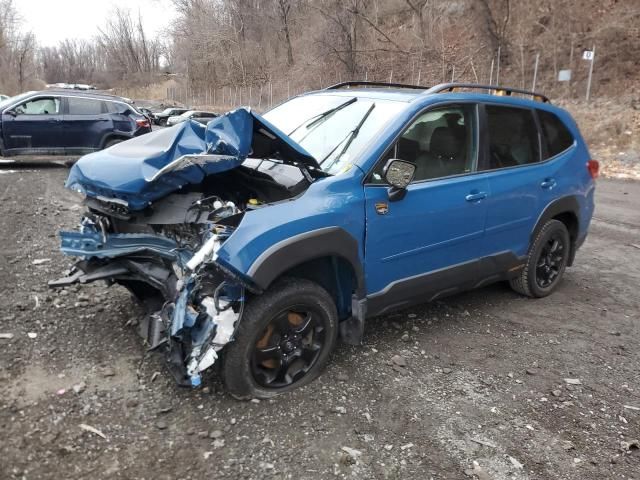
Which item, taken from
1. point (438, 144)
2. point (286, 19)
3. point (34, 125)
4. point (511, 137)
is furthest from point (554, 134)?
point (286, 19)

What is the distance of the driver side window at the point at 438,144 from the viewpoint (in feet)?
11.4

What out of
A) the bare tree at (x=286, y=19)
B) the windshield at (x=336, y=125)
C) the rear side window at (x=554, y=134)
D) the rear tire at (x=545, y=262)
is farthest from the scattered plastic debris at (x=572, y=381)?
the bare tree at (x=286, y=19)

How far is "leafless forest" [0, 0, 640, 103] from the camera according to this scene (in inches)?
742

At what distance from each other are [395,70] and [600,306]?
25.9 m

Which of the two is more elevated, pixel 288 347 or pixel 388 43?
pixel 388 43

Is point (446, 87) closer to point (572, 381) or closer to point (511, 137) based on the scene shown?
point (511, 137)

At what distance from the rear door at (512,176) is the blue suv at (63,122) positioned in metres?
10.1

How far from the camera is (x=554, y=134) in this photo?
4.64 m

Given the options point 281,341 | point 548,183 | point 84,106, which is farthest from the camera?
point 84,106

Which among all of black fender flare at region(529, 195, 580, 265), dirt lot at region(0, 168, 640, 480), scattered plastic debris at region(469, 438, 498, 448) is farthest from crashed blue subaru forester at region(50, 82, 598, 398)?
scattered plastic debris at region(469, 438, 498, 448)

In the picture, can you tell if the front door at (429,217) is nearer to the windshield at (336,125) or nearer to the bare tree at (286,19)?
the windshield at (336,125)

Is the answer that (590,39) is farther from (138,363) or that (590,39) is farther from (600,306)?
(138,363)

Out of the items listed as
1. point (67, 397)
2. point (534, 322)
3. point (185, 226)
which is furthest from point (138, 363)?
point (534, 322)

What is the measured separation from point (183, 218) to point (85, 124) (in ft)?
32.6
